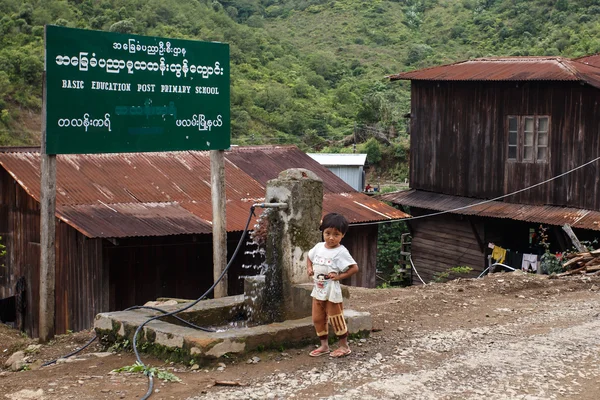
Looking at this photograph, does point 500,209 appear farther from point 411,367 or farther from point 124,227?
point 411,367

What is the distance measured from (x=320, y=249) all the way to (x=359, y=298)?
→ 11.3 ft

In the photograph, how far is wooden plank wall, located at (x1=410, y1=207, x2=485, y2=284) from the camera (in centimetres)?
2317

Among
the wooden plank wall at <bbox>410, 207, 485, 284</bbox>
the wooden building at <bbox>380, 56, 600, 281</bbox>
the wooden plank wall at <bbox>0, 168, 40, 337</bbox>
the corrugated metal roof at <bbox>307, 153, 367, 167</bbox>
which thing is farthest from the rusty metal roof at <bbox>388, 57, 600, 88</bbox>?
the wooden plank wall at <bbox>0, 168, 40, 337</bbox>

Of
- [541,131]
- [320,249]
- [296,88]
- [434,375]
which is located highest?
[296,88]

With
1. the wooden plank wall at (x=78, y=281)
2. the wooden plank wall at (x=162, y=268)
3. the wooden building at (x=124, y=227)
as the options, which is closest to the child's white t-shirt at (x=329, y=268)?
the wooden building at (x=124, y=227)

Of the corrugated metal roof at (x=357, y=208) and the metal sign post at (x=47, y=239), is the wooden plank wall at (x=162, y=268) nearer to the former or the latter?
the corrugated metal roof at (x=357, y=208)

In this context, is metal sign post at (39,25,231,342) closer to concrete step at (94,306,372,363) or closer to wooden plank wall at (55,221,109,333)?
concrete step at (94,306,372,363)

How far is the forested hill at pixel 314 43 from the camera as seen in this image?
4226 cm

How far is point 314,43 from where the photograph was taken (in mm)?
62750

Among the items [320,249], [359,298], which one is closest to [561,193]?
[359,298]

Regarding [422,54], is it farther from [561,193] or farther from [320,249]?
[320,249]

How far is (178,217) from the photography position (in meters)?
15.0

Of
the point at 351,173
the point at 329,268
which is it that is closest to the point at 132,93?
the point at 329,268

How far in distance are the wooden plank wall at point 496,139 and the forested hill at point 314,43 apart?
1789 centimetres
